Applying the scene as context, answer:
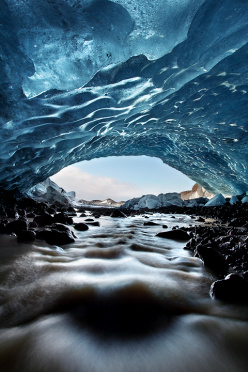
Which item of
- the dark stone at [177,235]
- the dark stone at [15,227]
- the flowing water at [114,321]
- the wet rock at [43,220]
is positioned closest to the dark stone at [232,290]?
the flowing water at [114,321]

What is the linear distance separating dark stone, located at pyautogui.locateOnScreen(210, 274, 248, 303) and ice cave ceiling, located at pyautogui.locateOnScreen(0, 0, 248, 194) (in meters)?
3.90

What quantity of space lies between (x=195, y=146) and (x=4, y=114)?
8428mm

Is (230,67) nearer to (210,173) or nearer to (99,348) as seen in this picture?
(99,348)

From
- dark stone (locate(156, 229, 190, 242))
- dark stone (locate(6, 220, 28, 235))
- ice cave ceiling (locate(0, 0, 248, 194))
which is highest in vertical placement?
ice cave ceiling (locate(0, 0, 248, 194))

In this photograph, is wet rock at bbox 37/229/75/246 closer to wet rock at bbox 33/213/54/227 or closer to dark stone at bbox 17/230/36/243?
dark stone at bbox 17/230/36/243

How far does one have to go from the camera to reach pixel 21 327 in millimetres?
907

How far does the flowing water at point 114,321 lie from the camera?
0.73 m

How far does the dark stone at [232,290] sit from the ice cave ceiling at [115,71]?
3901mm

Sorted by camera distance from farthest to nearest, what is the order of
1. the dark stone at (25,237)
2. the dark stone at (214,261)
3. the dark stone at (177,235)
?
1. the dark stone at (177,235)
2. the dark stone at (25,237)
3. the dark stone at (214,261)

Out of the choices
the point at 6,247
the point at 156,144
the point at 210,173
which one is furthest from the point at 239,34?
the point at 210,173

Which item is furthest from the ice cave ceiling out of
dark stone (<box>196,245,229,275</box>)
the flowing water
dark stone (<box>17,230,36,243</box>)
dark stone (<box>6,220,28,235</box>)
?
dark stone (<box>196,245,229,275</box>)

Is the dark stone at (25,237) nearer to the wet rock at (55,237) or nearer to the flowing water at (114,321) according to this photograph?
the wet rock at (55,237)

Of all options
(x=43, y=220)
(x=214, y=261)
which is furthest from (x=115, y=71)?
(x=214, y=261)

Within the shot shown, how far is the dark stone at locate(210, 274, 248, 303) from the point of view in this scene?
3.91ft
